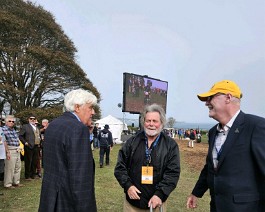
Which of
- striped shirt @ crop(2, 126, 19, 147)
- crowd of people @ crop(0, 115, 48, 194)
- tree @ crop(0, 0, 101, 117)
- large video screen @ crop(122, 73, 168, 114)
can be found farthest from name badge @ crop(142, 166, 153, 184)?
tree @ crop(0, 0, 101, 117)

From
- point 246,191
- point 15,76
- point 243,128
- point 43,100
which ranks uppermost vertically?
point 15,76

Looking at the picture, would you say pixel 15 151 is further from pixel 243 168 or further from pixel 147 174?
pixel 243 168

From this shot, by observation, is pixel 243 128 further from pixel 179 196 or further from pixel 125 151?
pixel 179 196

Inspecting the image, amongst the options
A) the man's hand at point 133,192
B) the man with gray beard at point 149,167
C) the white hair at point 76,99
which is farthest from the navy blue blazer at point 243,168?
the white hair at point 76,99

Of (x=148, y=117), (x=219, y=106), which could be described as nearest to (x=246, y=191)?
(x=219, y=106)

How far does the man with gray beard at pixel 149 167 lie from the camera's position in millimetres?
3100

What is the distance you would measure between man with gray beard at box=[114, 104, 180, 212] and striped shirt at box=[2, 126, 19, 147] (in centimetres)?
541

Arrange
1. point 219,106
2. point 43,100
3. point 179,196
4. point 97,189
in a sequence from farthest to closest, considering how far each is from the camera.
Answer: point 43,100, point 97,189, point 179,196, point 219,106

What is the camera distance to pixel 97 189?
802cm

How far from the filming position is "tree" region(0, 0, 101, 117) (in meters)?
24.2

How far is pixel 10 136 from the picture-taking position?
781 centimetres

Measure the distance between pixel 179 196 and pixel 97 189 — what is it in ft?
7.34

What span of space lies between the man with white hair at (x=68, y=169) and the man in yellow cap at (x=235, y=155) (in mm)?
1156

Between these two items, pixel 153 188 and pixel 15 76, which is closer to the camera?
pixel 153 188
